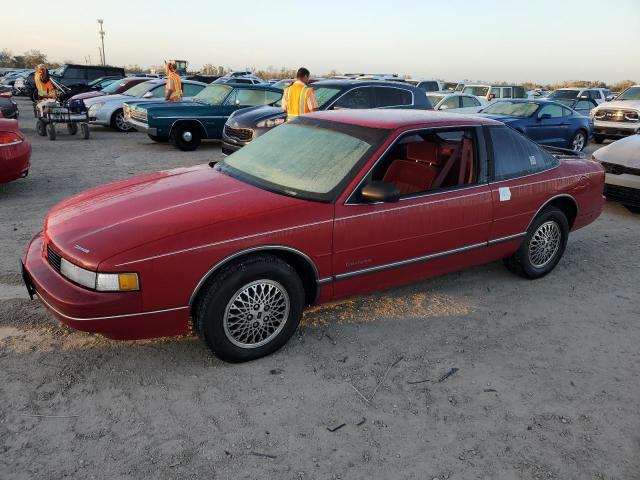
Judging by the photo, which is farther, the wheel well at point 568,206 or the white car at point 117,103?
the white car at point 117,103

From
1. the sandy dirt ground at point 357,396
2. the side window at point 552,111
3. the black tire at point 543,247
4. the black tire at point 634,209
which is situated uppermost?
the side window at point 552,111

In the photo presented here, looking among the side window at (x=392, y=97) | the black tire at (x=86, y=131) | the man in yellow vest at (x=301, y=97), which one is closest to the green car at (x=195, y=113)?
the black tire at (x=86, y=131)

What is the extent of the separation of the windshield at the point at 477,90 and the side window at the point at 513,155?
52.5ft

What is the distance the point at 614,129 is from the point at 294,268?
1432 cm

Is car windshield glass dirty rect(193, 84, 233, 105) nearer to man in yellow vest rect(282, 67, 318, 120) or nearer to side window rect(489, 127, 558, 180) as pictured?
man in yellow vest rect(282, 67, 318, 120)

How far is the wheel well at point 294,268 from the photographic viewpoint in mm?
3033

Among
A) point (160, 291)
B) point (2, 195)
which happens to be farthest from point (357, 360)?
point (2, 195)

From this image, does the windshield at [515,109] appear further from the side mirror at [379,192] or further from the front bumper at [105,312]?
the front bumper at [105,312]

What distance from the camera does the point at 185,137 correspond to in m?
11.6

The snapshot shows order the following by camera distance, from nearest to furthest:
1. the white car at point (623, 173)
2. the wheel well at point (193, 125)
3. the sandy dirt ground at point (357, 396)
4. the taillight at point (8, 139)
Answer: the sandy dirt ground at point (357, 396) → the taillight at point (8, 139) → the white car at point (623, 173) → the wheel well at point (193, 125)

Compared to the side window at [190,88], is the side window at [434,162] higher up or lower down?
lower down

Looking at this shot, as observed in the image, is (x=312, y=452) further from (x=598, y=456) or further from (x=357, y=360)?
(x=598, y=456)

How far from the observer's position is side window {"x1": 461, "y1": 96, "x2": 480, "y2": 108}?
14859 millimetres

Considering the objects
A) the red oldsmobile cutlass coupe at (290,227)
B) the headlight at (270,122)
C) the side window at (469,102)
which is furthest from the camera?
the side window at (469,102)
